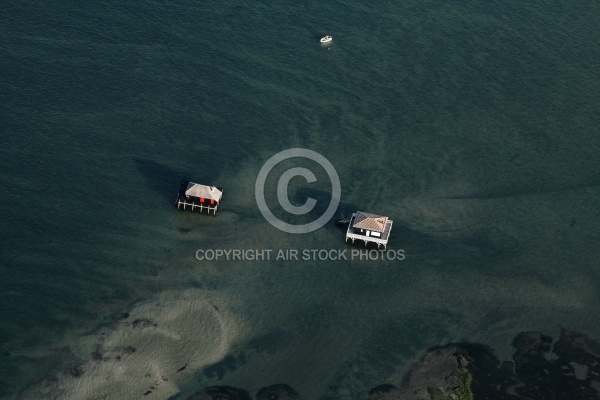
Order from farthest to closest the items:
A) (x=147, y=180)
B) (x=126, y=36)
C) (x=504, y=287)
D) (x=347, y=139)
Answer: (x=126, y=36) < (x=347, y=139) < (x=147, y=180) < (x=504, y=287)

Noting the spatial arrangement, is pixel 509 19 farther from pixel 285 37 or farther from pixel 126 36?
pixel 126 36

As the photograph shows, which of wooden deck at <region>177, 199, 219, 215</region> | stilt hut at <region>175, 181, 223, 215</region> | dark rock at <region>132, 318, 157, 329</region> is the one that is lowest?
dark rock at <region>132, 318, 157, 329</region>

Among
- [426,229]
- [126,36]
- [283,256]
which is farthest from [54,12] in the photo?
[426,229]

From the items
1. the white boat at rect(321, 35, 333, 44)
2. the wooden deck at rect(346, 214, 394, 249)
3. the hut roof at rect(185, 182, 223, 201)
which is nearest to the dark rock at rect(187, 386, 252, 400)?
the wooden deck at rect(346, 214, 394, 249)

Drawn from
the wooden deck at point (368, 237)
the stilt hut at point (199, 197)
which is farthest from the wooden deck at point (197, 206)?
the wooden deck at point (368, 237)

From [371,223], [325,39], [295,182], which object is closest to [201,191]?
[295,182]

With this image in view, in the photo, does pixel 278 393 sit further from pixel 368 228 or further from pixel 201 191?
pixel 201 191

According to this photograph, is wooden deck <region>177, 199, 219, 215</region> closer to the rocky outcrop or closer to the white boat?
the rocky outcrop

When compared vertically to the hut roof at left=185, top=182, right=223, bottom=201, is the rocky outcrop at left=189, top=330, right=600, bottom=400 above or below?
below
